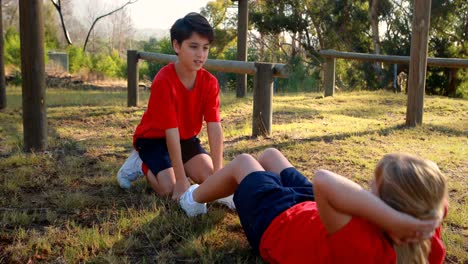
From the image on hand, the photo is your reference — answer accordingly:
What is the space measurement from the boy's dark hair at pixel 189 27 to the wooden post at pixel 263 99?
208cm

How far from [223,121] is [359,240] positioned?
4786mm

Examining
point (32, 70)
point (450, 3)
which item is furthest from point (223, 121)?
point (450, 3)

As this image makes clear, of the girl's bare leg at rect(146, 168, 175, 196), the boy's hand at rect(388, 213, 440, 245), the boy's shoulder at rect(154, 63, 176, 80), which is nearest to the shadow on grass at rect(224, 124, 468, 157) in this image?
the girl's bare leg at rect(146, 168, 175, 196)

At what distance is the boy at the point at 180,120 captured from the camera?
115 inches

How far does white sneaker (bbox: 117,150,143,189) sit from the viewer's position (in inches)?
128

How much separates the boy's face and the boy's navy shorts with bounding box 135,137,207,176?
1.88 ft

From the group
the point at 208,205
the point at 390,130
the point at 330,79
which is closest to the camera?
the point at 208,205

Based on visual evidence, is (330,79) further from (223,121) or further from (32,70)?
(32,70)

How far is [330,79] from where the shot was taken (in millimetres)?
9188

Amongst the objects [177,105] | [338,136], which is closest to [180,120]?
[177,105]

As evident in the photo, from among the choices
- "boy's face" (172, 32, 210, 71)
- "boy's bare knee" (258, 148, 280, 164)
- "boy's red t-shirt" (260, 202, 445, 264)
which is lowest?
"boy's red t-shirt" (260, 202, 445, 264)

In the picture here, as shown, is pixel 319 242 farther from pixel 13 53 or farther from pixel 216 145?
pixel 13 53

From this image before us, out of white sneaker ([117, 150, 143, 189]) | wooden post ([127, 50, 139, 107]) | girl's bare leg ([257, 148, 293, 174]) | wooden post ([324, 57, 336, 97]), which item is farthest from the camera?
wooden post ([324, 57, 336, 97])

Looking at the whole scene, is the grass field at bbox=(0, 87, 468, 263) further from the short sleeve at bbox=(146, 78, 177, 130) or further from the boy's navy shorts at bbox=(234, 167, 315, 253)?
the short sleeve at bbox=(146, 78, 177, 130)
